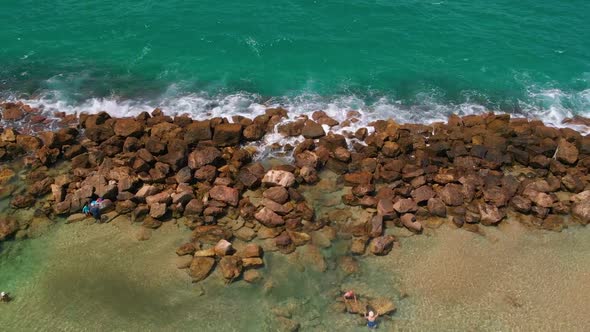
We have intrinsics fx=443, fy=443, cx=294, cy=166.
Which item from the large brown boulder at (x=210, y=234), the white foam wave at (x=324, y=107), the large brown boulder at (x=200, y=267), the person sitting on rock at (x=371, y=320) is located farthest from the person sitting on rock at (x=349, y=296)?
the white foam wave at (x=324, y=107)

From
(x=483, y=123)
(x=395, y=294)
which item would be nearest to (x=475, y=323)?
(x=395, y=294)

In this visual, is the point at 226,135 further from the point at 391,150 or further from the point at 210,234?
the point at 391,150

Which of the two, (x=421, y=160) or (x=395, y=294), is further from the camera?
(x=421, y=160)

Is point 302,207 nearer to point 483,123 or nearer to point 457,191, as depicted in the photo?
point 457,191

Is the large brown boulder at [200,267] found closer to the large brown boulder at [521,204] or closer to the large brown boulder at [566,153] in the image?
the large brown boulder at [521,204]

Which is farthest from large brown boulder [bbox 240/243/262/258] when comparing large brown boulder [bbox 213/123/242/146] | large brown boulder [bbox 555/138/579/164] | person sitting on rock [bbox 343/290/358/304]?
large brown boulder [bbox 555/138/579/164]

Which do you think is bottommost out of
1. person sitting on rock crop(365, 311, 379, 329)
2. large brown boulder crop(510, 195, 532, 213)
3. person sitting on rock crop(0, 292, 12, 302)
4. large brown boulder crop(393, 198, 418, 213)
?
person sitting on rock crop(365, 311, 379, 329)

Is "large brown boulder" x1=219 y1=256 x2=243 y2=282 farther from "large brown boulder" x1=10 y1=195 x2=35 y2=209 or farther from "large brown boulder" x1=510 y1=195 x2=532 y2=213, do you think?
"large brown boulder" x1=510 y1=195 x2=532 y2=213
